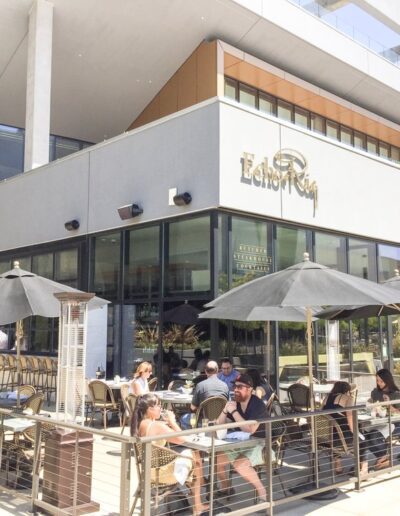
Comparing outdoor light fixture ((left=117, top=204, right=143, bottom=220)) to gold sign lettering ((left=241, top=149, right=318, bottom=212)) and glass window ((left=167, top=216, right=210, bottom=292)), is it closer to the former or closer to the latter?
glass window ((left=167, top=216, right=210, bottom=292))

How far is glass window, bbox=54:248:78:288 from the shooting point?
13.8 meters

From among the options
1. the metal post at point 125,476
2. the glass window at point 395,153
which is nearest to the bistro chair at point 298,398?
the metal post at point 125,476

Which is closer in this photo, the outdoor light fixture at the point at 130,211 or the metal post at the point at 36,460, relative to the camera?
the metal post at the point at 36,460

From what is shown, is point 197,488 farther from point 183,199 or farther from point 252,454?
point 183,199

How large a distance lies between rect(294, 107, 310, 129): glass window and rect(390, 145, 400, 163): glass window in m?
4.75

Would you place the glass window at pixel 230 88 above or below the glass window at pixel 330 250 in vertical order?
above

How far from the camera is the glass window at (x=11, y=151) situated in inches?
755

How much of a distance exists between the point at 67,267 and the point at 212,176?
5.35 m

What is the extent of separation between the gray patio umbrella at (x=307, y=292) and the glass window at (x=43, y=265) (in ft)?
29.7

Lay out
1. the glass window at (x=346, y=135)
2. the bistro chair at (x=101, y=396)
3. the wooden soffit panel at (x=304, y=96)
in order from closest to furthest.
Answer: the bistro chair at (x=101, y=396) < the wooden soffit panel at (x=304, y=96) < the glass window at (x=346, y=135)

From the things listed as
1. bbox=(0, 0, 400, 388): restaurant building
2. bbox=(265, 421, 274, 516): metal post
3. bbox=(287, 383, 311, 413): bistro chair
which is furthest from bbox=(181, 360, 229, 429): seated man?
bbox=(0, 0, 400, 388): restaurant building

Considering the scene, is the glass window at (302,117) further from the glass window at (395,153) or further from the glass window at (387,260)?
the glass window at (387,260)

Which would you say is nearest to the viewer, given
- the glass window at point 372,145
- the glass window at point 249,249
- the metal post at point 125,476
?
the metal post at point 125,476

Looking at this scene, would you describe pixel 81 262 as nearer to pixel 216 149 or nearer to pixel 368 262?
pixel 216 149
